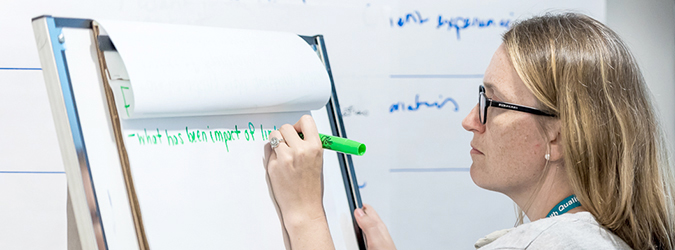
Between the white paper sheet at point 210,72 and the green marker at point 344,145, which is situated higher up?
the white paper sheet at point 210,72

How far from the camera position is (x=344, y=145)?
0.63 metres

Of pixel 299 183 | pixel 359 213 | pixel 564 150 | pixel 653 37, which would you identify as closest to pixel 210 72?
pixel 299 183

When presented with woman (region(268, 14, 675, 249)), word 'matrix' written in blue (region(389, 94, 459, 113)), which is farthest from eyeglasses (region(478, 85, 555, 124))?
word 'matrix' written in blue (region(389, 94, 459, 113))

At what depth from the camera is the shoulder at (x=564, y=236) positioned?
546mm

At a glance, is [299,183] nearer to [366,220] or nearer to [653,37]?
[366,220]

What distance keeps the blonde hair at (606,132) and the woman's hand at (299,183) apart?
0.29 meters

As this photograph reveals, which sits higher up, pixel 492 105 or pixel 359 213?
pixel 492 105

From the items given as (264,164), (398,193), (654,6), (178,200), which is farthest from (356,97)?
(654,6)

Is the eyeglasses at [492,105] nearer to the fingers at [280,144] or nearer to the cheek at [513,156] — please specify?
the cheek at [513,156]

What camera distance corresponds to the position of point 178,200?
54 cm

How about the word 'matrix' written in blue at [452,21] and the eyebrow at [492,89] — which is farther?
the word 'matrix' written in blue at [452,21]

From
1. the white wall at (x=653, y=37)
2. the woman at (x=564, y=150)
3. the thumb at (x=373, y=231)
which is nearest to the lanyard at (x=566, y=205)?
the woman at (x=564, y=150)

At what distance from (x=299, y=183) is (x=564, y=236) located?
1.04 ft

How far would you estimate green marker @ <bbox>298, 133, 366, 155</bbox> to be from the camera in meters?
0.62
